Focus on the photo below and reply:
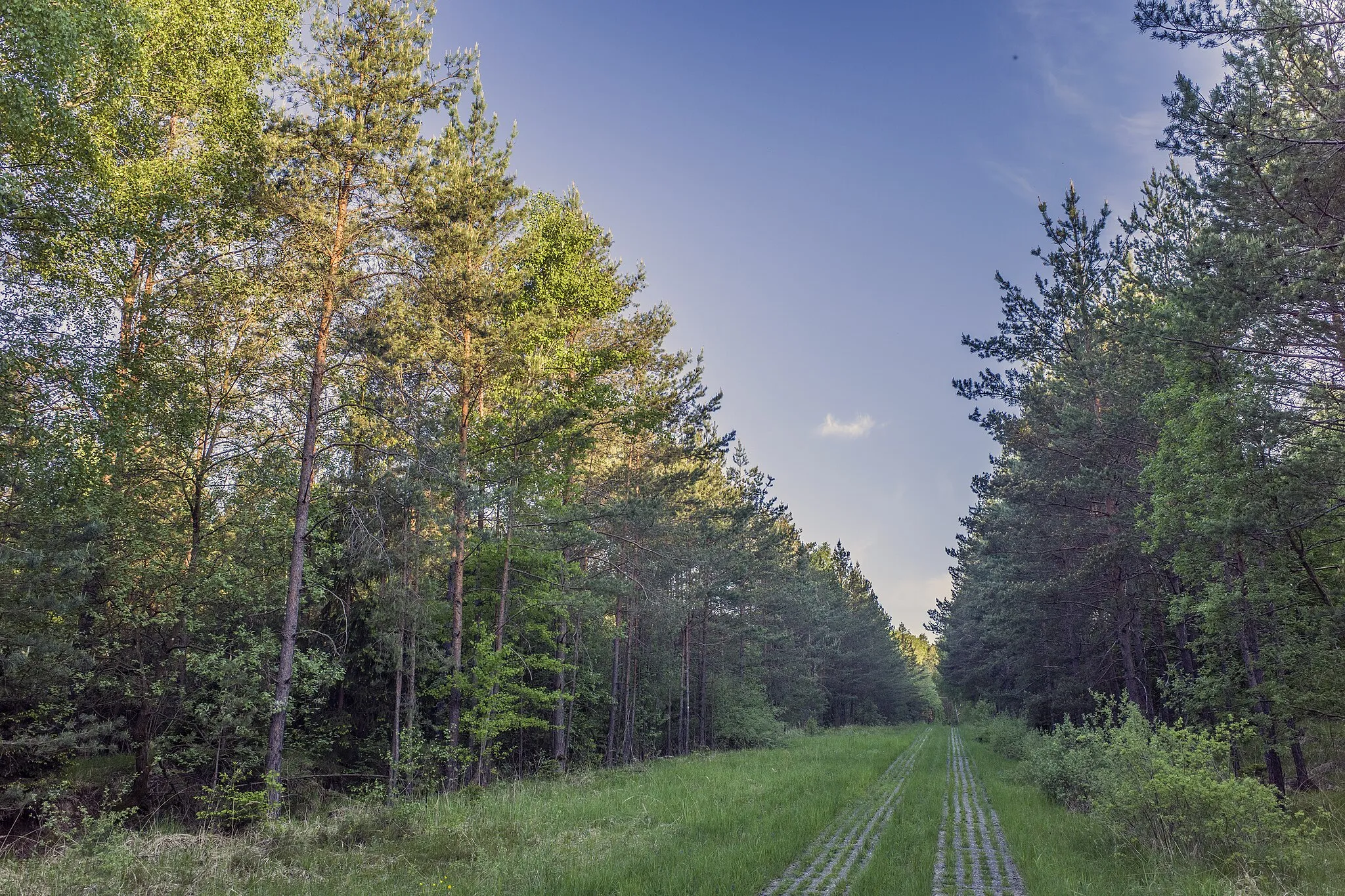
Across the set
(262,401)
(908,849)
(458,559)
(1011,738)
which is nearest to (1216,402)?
(908,849)

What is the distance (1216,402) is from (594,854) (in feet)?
44.2

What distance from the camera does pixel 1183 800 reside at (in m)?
9.33

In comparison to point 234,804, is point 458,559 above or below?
above

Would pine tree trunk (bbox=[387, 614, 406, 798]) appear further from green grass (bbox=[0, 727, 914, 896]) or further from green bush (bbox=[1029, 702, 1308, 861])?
green bush (bbox=[1029, 702, 1308, 861])

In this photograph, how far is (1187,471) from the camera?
13.1m

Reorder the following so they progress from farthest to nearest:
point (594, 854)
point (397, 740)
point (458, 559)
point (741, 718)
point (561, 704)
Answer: point (741, 718) < point (561, 704) < point (397, 740) < point (458, 559) < point (594, 854)

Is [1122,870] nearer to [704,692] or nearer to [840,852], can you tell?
[840,852]

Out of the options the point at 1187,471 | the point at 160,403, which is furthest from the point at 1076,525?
the point at 160,403

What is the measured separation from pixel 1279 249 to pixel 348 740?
81.0 feet

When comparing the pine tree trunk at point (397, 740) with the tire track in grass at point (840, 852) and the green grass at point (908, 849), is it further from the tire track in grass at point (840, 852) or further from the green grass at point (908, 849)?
the green grass at point (908, 849)

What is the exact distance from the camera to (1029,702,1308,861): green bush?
8.62m

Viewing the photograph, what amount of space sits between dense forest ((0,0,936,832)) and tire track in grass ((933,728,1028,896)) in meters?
10.1

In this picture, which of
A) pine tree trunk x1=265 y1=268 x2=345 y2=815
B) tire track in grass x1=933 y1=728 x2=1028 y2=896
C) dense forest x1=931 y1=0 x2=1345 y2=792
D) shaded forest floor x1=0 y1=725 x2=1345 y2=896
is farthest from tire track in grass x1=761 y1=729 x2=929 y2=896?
pine tree trunk x1=265 y1=268 x2=345 y2=815

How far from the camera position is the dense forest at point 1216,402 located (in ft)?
31.8
